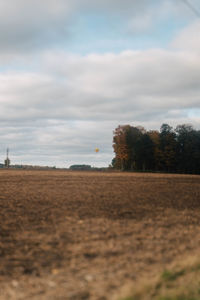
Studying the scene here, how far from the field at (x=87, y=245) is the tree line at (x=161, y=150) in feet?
273

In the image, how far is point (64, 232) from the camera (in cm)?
1331

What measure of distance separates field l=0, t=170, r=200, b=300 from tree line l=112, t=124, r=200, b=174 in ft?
273

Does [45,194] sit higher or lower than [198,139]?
lower

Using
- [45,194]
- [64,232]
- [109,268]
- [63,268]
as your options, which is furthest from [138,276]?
[45,194]

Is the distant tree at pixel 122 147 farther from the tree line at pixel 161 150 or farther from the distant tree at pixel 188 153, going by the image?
the distant tree at pixel 188 153

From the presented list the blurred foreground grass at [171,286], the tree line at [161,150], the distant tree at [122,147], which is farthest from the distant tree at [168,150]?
the blurred foreground grass at [171,286]

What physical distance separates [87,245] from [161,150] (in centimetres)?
9342

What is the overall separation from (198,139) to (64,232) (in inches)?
3870

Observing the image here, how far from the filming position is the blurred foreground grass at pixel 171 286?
686 cm

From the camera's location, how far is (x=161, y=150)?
339 feet

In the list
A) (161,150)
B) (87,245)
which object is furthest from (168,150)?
(87,245)

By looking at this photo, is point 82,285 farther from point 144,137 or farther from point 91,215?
point 144,137

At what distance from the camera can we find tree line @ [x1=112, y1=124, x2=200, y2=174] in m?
102

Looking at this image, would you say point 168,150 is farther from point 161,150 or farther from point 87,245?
point 87,245
